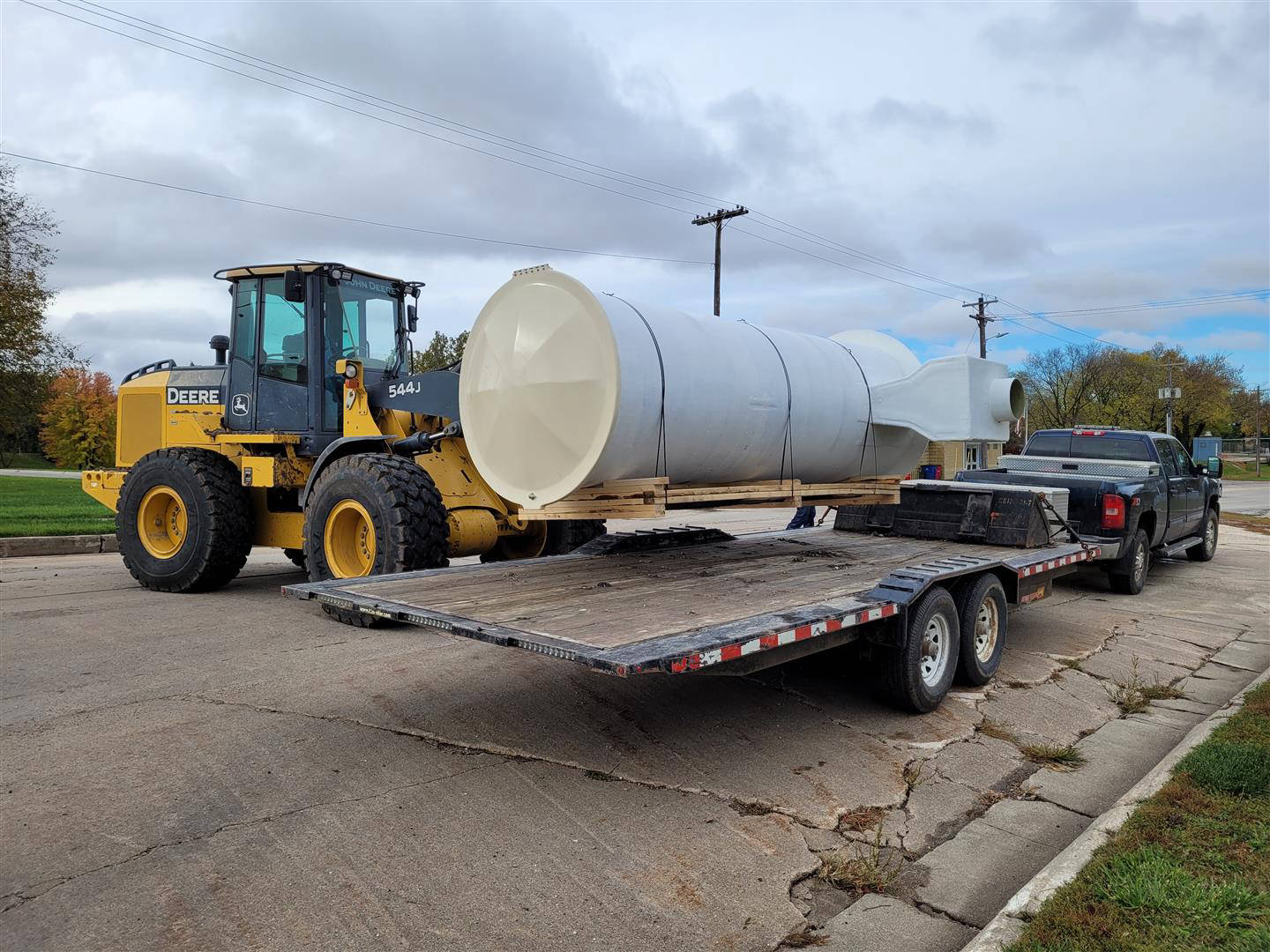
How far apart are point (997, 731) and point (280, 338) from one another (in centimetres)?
789

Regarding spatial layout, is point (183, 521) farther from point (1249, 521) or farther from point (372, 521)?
point (1249, 521)

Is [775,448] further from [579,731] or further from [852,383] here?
[579,731]

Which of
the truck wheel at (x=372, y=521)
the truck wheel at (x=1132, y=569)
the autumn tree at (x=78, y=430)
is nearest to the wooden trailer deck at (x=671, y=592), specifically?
the truck wheel at (x=372, y=521)

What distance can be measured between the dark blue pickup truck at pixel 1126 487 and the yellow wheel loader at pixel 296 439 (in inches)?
212

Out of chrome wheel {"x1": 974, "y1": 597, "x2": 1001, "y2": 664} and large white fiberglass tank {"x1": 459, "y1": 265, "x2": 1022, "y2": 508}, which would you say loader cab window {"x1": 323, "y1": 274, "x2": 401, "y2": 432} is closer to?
large white fiberglass tank {"x1": 459, "y1": 265, "x2": 1022, "y2": 508}

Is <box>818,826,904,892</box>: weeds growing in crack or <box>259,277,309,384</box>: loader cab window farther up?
<box>259,277,309,384</box>: loader cab window

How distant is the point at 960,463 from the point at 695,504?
38289 mm

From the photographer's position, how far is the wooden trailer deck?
4.44m

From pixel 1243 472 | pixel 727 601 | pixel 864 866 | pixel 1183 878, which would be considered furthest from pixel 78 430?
pixel 1243 472

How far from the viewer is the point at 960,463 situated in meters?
41.7

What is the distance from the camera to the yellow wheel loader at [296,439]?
29.2 feet

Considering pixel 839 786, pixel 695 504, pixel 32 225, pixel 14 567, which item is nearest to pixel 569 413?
pixel 695 504

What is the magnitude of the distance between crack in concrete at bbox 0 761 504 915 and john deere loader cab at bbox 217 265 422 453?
19.4 ft

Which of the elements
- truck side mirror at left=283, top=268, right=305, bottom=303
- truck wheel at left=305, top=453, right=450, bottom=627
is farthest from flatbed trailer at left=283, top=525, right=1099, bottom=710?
truck side mirror at left=283, top=268, right=305, bottom=303
